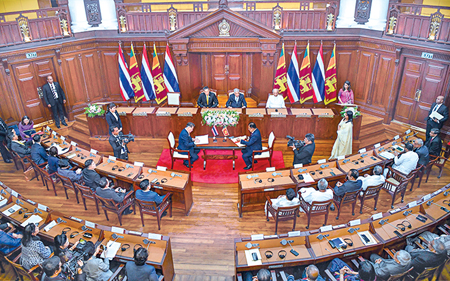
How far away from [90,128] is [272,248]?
7.85m

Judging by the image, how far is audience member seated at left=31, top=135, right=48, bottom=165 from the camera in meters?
8.45

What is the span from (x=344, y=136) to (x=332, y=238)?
418cm

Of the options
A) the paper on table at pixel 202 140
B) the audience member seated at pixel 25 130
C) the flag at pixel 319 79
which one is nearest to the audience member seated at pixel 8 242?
the audience member seated at pixel 25 130

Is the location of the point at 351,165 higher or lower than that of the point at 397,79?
lower

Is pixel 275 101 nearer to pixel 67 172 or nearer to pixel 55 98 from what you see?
pixel 67 172

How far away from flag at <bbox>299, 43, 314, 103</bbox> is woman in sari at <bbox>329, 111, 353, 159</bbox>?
10.3 feet

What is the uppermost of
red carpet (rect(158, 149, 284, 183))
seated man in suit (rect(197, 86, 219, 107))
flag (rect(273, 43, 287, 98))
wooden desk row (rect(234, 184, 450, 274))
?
flag (rect(273, 43, 287, 98))

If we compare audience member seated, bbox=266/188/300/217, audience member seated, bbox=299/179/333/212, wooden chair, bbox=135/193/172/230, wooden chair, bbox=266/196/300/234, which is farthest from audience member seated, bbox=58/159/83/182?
audience member seated, bbox=299/179/333/212

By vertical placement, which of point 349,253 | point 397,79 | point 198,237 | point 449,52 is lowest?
point 198,237

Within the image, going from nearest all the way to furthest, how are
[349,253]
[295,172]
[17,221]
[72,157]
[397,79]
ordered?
1. [349,253]
2. [17,221]
3. [295,172]
4. [72,157]
5. [397,79]

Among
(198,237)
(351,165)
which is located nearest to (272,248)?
(198,237)

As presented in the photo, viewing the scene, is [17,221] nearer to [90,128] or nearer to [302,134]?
[90,128]

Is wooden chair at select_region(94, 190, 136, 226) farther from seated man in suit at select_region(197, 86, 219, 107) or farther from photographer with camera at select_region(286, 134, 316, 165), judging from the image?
seated man in suit at select_region(197, 86, 219, 107)

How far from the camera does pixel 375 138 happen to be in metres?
11.2
